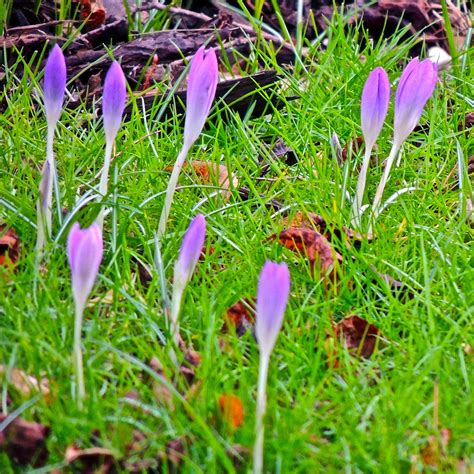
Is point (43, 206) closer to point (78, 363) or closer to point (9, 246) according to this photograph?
point (9, 246)

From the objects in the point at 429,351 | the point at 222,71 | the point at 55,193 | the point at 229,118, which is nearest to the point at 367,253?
the point at 429,351

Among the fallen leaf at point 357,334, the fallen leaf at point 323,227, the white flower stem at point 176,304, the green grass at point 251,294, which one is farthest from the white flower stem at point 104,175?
the fallen leaf at point 357,334

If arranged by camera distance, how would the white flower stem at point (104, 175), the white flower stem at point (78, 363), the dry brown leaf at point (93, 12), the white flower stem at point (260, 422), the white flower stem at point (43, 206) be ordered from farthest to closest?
the dry brown leaf at point (93, 12)
the white flower stem at point (104, 175)
the white flower stem at point (43, 206)
the white flower stem at point (78, 363)
the white flower stem at point (260, 422)

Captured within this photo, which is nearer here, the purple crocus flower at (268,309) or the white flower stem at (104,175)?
the purple crocus flower at (268,309)

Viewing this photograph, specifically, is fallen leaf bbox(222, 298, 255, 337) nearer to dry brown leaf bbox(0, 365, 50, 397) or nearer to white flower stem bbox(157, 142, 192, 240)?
white flower stem bbox(157, 142, 192, 240)

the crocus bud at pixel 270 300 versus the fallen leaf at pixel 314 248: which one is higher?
the crocus bud at pixel 270 300

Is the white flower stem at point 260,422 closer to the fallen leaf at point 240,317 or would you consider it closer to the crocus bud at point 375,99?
the fallen leaf at point 240,317

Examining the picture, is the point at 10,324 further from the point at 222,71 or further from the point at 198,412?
the point at 222,71
